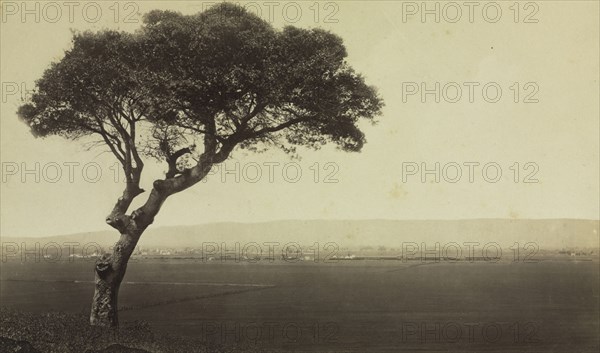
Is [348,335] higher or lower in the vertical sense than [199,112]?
lower

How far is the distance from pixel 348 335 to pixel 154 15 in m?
24.7

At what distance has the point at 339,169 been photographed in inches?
671

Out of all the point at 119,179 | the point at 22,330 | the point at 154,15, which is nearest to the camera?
the point at 22,330

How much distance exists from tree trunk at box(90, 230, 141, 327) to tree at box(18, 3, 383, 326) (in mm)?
27

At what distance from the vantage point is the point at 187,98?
14547 millimetres

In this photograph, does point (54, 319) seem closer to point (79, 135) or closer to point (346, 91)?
point (79, 135)

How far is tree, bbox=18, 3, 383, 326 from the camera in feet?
47.2

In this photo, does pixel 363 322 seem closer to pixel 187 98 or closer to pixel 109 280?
pixel 109 280

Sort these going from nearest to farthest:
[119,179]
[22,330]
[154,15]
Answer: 1. [22,330]
2. [154,15]
3. [119,179]

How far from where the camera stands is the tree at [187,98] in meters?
14.4

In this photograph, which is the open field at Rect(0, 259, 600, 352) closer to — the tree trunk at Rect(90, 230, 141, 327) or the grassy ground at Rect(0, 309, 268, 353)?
the grassy ground at Rect(0, 309, 268, 353)

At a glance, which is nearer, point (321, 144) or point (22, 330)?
point (22, 330)

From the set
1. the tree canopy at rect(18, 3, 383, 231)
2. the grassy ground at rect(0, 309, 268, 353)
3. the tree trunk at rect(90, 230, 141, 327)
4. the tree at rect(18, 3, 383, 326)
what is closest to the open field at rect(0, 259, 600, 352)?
the grassy ground at rect(0, 309, 268, 353)

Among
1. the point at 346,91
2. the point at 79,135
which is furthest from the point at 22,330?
the point at 346,91
